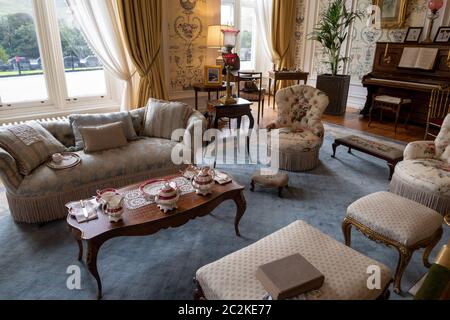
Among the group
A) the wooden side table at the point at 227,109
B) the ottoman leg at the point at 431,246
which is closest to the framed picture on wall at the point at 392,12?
the wooden side table at the point at 227,109

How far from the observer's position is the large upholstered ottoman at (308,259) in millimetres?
1382

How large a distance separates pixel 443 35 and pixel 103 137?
5.18 metres

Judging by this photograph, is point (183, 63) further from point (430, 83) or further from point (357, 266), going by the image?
point (357, 266)

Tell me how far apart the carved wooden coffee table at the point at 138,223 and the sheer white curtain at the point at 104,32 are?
247cm

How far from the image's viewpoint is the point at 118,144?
9.82ft

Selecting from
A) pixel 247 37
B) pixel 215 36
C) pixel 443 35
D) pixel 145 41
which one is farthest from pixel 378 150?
pixel 247 37

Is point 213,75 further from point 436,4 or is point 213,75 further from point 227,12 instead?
point 436,4

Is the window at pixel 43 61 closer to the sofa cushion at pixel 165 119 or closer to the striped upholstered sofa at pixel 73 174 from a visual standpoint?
the striped upholstered sofa at pixel 73 174

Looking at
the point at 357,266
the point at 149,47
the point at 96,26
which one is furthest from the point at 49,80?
the point at 357,266

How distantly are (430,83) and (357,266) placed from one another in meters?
4.31

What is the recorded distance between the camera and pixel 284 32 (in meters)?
6.79

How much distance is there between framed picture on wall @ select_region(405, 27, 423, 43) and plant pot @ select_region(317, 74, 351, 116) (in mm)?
1088

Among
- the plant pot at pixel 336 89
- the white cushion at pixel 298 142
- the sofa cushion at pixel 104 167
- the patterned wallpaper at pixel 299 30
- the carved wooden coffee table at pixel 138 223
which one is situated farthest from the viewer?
the patterned wallpaper at pixel 299 30

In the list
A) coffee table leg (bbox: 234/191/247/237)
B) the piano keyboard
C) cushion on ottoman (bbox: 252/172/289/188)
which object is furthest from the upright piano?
coffee table leg (bbox: 234/191/247/237)
